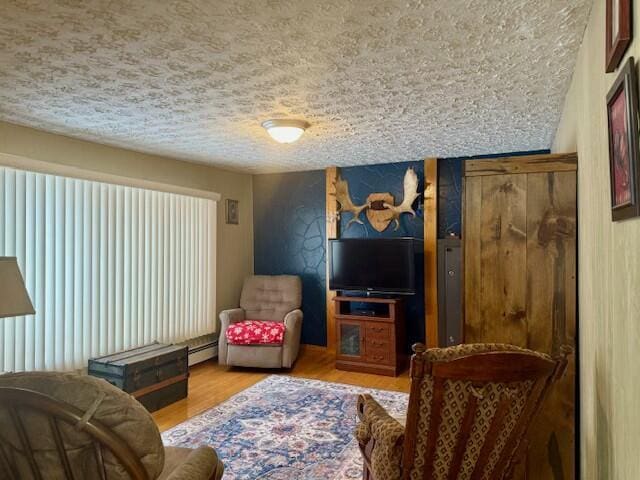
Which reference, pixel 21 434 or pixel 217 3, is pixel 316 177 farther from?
pixel 21 434

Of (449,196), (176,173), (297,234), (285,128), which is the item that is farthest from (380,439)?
(297,234)

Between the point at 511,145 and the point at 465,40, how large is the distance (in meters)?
2.56

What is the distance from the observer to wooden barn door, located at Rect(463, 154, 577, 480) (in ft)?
6.40

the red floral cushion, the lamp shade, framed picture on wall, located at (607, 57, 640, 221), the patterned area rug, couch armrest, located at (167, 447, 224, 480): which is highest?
framed picture on wall, located at (607, 57, 640, 221)

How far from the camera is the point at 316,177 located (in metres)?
5.51

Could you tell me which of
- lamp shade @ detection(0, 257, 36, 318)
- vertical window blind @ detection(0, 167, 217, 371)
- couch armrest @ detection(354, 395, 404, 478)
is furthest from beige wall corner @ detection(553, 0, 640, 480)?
vertical window blind @ detection(0, 167, 217, 371)

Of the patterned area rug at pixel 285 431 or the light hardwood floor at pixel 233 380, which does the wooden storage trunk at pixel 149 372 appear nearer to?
the light hardwood floor at pixel 233 380

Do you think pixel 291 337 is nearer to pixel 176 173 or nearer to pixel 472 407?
pixel 176 173

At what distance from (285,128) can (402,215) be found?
7.50ft

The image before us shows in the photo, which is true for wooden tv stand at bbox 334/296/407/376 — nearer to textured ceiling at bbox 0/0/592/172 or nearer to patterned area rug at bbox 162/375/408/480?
patterned area rug at bbox 162/375/408/480

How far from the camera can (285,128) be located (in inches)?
125

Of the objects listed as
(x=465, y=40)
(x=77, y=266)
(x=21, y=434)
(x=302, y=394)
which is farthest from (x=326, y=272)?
(x=21, y=434)

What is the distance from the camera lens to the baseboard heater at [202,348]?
4.94 metres

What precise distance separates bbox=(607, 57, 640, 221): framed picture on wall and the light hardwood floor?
3.38m
